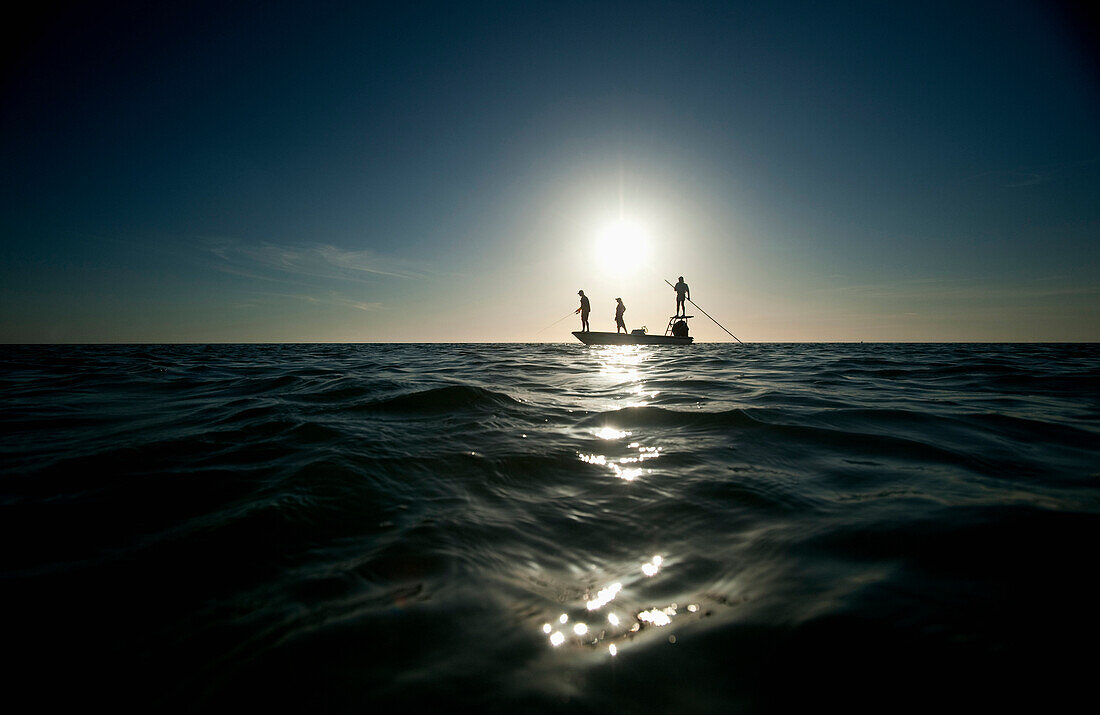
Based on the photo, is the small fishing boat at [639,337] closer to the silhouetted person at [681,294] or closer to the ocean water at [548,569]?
the silhouetted person at [681,294]

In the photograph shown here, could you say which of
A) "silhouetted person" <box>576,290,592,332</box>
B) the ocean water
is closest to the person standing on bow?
"silhouetted person" <box>576,290,592,332</box>

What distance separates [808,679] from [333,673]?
1.35m

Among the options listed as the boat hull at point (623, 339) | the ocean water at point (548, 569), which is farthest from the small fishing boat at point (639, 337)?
the ocean water at point (548, 569)

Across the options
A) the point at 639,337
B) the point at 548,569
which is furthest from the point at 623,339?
the point at 548,569

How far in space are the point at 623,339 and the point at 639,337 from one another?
39.3 inches

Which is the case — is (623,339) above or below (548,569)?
above

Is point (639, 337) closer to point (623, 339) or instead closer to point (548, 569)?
point (623, 339)

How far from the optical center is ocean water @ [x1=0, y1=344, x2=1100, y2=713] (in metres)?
1.19

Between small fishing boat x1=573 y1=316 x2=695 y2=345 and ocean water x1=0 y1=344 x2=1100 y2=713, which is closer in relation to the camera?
ocean water x1=0 y1=344 x2=1100 y2=713

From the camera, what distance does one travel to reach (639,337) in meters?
26.7

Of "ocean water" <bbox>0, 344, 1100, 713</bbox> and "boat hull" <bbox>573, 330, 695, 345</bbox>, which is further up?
"boat hull" <bbox>573, 330, 695, 345</bbox>

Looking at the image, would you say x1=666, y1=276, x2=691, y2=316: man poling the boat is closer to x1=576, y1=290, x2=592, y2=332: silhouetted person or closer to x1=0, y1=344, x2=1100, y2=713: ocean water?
x1=576, y1=290, x2=592, y2=332: silhouetted person

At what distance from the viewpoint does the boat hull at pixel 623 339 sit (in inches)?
1041

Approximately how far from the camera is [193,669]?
1.22 m
